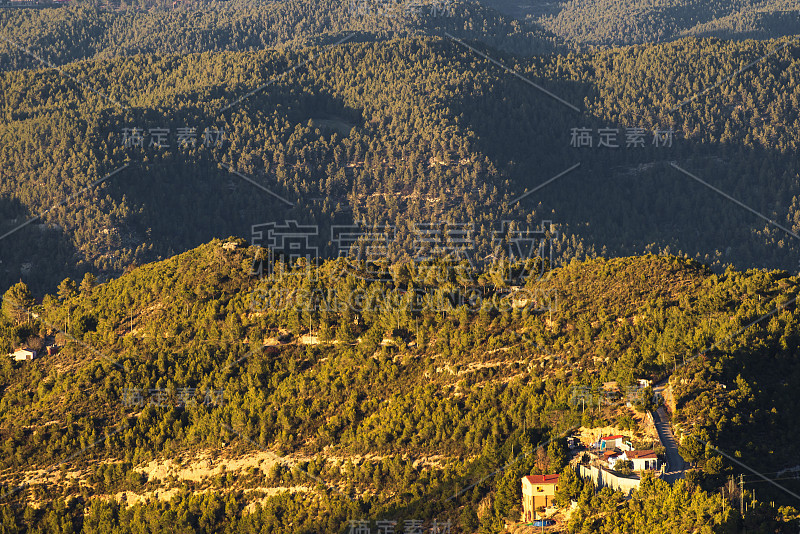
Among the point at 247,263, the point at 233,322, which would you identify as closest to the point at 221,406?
the point at 233,322

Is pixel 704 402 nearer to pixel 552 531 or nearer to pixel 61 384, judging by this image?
pixel 552 531

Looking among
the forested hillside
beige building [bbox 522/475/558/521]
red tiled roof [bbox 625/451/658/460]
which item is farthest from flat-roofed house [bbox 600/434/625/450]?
beige building [bbox 522/475/558/521]

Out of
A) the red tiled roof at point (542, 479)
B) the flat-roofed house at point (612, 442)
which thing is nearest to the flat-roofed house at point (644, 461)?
the flat-roofed house at point (612, 442)

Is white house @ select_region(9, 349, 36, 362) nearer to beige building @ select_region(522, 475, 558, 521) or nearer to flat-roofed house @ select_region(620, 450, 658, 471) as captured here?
beige building @ select_region(522, 475, 558, 521)

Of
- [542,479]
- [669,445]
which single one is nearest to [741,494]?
[669,445]

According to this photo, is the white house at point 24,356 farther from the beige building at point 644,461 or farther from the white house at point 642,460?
the beige building at point 644,461

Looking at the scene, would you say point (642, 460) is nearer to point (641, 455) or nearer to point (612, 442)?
point (641, 455)
